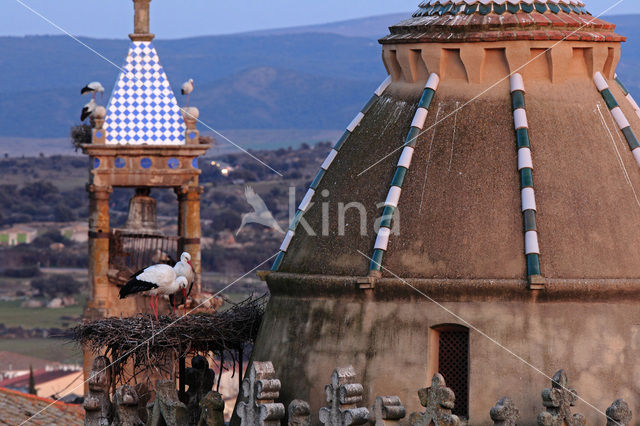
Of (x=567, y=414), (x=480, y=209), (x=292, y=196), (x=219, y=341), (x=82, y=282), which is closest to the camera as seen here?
(x=567, y=414)

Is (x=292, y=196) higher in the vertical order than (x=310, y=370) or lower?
higher

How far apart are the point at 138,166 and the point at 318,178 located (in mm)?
21578

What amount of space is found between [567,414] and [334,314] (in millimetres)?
2717

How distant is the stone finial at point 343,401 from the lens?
53.1ft

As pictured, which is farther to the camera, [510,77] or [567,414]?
[510,77]

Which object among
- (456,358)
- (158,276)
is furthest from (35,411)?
(456,358)

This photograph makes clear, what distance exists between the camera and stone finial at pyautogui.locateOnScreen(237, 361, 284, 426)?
55.3ft

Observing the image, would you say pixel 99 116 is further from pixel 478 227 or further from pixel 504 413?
pixel 504 413

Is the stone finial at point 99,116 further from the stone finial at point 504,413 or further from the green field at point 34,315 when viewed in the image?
the green field at point 34,315

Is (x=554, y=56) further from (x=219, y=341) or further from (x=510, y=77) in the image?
(x=219, y=341)

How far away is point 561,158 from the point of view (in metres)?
17.3

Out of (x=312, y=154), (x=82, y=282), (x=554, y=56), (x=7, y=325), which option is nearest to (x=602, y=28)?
(x=554, y=56)

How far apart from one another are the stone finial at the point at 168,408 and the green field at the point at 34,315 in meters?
68.1

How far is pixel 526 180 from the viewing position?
17000mm
